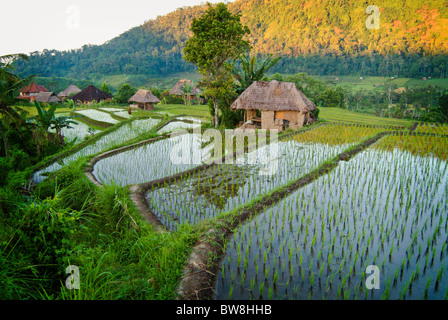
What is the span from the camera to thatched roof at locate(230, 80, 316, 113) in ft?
39.0

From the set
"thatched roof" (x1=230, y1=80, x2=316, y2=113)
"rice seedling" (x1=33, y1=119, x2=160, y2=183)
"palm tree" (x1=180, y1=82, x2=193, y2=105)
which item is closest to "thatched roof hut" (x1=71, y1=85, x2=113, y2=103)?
"palm tree" (x1=180, y1=82, x2=193, y2=105)

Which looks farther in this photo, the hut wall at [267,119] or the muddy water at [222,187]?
the hut wall at [267,119]

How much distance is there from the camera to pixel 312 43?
58438 millimetres

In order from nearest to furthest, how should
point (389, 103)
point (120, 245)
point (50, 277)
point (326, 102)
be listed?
point (50, 277)
point (120, 245)
point (326, 102)
point (389, 103)

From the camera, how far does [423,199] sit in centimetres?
469

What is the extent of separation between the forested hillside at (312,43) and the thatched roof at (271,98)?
32867mm

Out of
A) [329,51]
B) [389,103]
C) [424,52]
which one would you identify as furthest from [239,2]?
[389,103]

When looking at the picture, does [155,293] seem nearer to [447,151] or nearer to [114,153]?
[114,153]

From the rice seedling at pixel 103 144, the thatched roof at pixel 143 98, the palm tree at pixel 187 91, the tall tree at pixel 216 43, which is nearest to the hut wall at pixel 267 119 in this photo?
the tall tree at pixel 216 43

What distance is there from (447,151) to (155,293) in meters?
9.07

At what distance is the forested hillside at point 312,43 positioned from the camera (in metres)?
45.4

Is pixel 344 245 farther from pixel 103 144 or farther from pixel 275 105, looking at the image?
pixel 275 105

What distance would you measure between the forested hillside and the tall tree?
32.4 metres

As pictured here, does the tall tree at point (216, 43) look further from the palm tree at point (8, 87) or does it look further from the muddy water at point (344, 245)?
the muddy water at point (344, 245)
